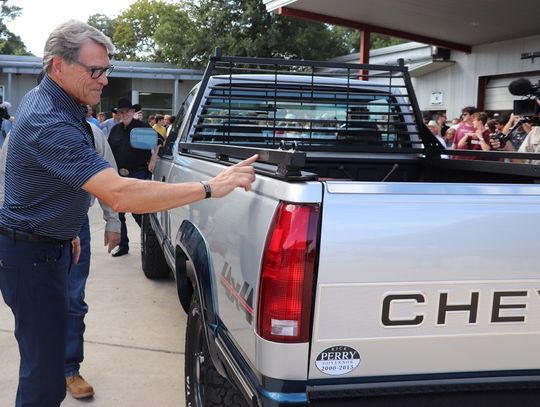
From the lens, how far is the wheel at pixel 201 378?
8.29 feet

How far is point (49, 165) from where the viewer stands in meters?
2.07

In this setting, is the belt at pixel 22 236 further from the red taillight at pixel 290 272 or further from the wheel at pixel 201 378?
the red taillight at pixel 290 272

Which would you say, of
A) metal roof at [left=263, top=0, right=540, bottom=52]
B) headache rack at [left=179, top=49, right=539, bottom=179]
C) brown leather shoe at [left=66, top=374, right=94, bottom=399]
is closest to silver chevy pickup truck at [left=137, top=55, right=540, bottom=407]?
brown leather shoe at [left=66, top=374, right=94, bottom=399]

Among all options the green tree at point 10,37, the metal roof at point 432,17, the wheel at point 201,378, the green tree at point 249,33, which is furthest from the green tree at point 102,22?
the wheel at point 201,378

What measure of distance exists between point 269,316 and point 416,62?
1906 centimetres

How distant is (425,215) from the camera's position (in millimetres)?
1872

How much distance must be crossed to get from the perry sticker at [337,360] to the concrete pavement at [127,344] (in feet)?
6.34

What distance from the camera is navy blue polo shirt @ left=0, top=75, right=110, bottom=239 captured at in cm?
205

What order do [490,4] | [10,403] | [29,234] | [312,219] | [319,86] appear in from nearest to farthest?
[312,219], [29,234], [10,403], [319,86], [490,4]

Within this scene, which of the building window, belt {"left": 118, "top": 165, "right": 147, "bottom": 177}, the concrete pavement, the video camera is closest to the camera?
the concrete pavement

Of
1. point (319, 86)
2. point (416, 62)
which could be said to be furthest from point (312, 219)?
point (416, 62)

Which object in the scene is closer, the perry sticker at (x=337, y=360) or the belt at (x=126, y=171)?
the perry sticker at (x=337, y=360)

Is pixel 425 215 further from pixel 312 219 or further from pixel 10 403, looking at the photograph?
pixel 10 403

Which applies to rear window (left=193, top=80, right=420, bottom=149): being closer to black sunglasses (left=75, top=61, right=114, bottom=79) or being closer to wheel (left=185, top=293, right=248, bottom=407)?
wheel (left=185, top=293, right=248, bottom=407)
